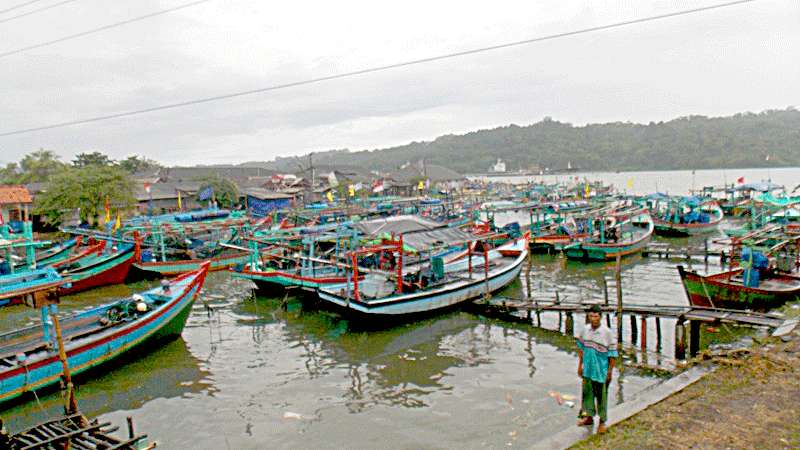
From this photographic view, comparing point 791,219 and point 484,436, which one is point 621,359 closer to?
point 484,436

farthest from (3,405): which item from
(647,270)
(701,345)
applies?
(647,270)

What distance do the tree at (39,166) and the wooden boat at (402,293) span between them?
1938 inches

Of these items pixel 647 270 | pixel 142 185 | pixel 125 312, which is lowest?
pixel 647 270

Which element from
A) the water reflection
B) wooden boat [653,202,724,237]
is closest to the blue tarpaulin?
wooden boat [653,202,724,237]

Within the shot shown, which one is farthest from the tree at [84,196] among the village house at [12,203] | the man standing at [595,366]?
the man standing at [595,366]

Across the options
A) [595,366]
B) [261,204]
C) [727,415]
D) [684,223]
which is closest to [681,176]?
[684,223]

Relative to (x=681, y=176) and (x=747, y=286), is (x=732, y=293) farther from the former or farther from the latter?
(x=681, y=176)

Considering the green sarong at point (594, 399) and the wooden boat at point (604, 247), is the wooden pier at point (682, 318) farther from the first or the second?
the wooden boat at point (604, 247)

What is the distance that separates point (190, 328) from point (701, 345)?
1560cm

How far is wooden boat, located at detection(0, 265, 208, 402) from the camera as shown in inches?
456

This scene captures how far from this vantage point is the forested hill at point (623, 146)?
10856 cm

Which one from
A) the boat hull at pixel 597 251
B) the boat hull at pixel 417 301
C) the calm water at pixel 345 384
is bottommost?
the calm water at pixel 345 384

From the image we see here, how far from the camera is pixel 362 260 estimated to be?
23.1 m

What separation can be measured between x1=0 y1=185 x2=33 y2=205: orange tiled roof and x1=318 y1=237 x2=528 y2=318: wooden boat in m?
33.5
